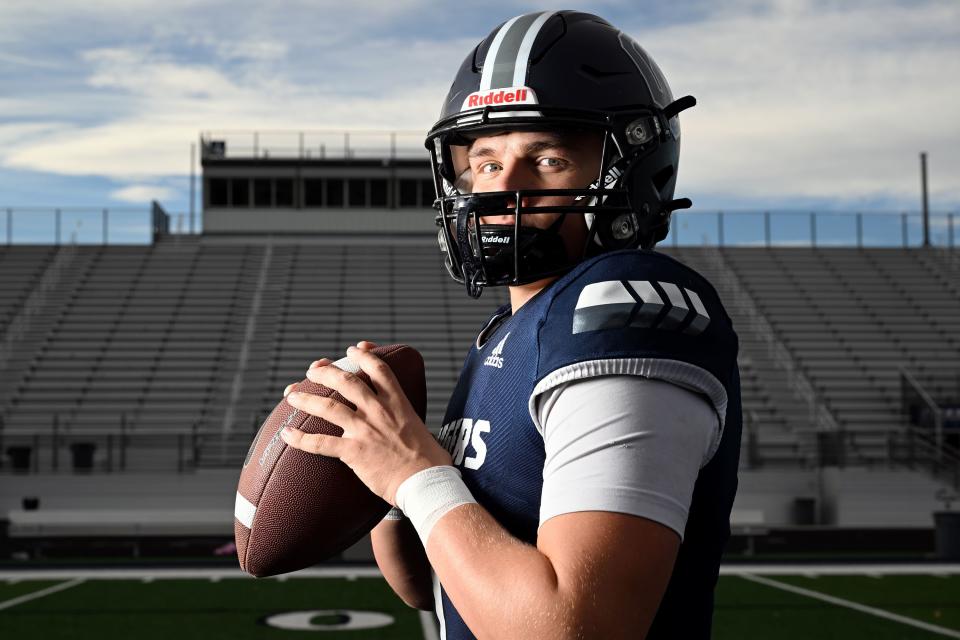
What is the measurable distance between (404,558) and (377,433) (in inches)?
21.1

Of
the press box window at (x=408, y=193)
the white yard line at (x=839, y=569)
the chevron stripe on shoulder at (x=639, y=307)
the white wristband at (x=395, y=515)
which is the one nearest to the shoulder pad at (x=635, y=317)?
the chevron stripe on shoulder at (x=639, y=307)

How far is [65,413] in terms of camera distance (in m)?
15.1

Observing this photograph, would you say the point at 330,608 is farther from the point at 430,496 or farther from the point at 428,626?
the point at 430,496

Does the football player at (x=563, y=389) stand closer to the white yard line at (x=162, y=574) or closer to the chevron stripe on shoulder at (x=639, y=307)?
the chevron stripe on shoulder at (x=639, y=307)

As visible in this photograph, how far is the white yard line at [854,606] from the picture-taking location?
6638 mm

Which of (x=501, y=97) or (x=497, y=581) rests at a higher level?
(x=501, y=97)

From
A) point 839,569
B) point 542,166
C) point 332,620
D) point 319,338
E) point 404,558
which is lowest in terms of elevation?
point 839,569

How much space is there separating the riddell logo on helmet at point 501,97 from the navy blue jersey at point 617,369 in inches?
11.6

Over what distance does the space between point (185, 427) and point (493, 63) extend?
14063 millimetres

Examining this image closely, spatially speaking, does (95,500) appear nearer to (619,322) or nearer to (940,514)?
(940,514)

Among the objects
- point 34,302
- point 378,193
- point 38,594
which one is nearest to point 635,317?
point 38,594

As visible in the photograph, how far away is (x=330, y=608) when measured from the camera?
7352mm

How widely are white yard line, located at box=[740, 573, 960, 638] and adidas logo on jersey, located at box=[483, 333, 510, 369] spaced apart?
6060 mm

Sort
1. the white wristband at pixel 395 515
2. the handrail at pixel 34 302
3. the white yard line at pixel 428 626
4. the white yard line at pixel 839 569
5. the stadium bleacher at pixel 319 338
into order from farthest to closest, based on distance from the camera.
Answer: the handrail at pixel 34 302
the stadium bleacher at pixel 319 338
the white yard line at pixel 839 569
the white yard line at pixel 428 626
the white wristband at pixel 395 515
